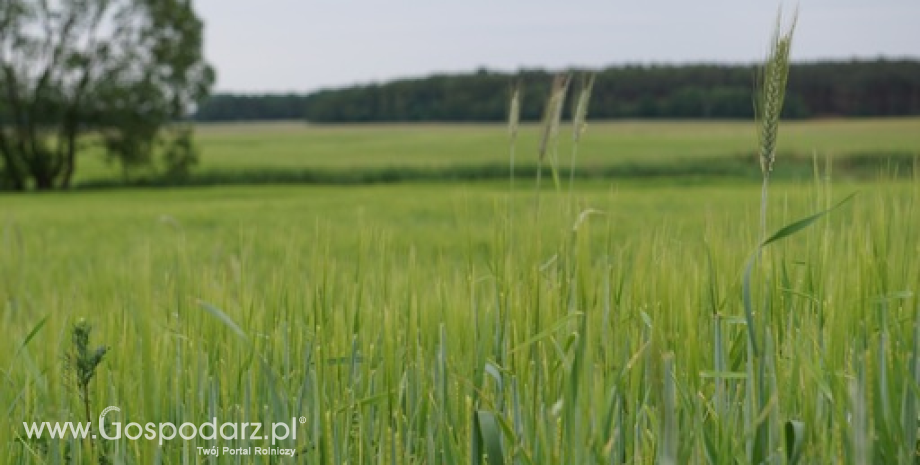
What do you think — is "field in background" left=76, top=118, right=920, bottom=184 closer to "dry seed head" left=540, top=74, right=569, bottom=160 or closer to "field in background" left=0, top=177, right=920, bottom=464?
"field in background" left=0, top=177, right=920, bottom=464

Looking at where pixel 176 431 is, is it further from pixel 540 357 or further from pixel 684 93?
pixel 684 93

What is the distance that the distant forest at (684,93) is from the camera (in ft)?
196

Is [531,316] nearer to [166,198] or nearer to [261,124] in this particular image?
[166,198]

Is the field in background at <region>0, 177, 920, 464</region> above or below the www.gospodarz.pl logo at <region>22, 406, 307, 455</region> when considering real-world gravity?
above

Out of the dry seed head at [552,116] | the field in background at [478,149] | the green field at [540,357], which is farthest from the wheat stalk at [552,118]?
the field in background at [478,149]

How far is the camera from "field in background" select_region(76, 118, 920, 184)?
1464 inches

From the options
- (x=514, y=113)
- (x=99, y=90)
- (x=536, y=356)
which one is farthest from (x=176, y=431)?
(x=99, y=90)

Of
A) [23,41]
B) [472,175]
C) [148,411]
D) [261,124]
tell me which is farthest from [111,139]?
[261,124]

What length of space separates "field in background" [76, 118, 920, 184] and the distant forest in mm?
952

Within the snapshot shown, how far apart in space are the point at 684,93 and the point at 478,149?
19160 mm

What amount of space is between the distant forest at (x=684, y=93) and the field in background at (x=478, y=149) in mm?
952

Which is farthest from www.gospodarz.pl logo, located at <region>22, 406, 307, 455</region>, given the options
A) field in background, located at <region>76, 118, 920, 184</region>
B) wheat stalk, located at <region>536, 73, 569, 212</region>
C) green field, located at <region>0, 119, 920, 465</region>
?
field in background, located at <region>76, 118, 920, 184</region>

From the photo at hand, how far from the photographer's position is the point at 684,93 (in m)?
61.3

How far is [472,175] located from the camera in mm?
37219
